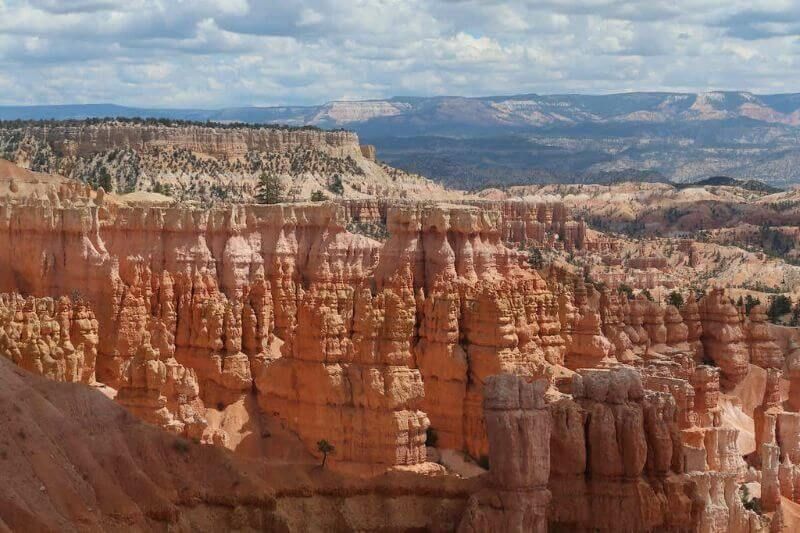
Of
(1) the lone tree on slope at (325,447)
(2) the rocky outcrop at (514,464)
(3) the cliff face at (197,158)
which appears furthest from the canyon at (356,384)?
(3) the cliff face at (197,158)

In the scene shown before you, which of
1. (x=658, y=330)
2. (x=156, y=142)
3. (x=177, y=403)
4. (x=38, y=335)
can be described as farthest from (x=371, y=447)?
(x=156, y=142)

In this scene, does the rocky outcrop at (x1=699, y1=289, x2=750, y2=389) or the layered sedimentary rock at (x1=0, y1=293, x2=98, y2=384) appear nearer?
the layered sedimentary rock at (x1=0, y1=293, x2=98, y2=384)

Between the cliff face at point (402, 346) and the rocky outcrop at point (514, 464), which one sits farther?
the cliff face at point (402, 346)

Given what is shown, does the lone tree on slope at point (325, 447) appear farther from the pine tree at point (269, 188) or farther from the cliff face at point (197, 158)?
the cliff face at point (197, 158)

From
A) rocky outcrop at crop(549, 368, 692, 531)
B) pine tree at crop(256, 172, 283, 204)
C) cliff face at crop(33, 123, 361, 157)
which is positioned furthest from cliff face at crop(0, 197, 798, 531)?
cliff face at crop(33, 123, 361, 157)

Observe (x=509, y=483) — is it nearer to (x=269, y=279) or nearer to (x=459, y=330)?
(x=459, y=330)

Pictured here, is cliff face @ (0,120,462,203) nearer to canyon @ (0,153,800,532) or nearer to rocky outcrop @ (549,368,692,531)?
canyon @ (0,153,800,532)
